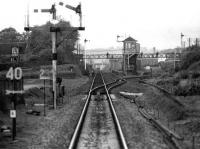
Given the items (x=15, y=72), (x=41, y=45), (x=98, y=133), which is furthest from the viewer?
(x=41, y=45)

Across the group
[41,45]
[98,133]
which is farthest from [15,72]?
[41,45]

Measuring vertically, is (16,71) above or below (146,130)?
above

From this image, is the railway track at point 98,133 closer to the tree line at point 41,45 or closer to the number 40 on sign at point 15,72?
the number 40 on sign at point 15,72

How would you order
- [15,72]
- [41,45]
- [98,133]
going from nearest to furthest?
[15,72] → [98,133] → [41,45]

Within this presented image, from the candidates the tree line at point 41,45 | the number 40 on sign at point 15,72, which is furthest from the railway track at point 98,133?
the tree line at point 41,45

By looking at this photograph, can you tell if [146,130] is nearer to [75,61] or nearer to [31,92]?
[31,92]

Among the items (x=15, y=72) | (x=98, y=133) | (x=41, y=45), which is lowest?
(x=98, y=133)

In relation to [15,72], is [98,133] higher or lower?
lower

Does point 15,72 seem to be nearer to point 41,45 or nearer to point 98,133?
point 98,133

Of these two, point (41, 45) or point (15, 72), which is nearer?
point (15, 72)

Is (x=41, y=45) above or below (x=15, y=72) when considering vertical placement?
above

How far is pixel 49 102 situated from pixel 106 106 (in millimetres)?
4282

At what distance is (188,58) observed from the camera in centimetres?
4294

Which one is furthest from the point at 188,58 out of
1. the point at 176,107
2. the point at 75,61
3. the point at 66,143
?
the point at 75,61
